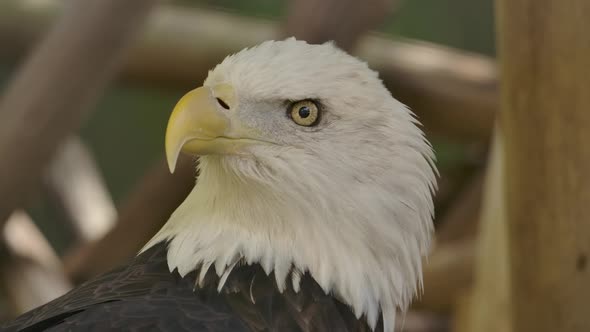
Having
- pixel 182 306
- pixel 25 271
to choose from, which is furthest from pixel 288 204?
pixel 25 271

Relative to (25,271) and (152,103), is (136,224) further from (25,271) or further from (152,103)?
(152,103)

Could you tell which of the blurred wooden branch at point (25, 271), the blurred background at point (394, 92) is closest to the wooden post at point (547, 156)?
the blurred background at point (394, 92)

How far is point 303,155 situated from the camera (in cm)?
234

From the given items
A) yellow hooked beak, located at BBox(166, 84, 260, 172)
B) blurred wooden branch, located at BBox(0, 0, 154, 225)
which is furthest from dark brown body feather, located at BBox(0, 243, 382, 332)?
blurred wooden branch, located at BBox(0, 0, 154, 225)

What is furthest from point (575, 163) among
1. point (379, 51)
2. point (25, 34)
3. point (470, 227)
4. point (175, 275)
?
point (470, 227)

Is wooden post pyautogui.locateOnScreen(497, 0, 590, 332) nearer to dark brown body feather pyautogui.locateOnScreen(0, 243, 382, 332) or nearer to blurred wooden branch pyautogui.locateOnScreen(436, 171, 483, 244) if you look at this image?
dark brown body feather pyautogui.locateOnScreen(0, 243, 382, 332)

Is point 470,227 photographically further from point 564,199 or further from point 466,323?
point 564,199

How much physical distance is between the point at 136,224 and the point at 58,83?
1.23 m

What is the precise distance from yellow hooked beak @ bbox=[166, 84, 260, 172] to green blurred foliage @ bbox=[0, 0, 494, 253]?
5.08 metres

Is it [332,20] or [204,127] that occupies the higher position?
[332,20]

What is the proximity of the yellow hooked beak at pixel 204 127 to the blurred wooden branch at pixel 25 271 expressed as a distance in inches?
71.4

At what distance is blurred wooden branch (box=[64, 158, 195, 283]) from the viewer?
423 cm

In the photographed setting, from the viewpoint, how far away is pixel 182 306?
7.39 ft

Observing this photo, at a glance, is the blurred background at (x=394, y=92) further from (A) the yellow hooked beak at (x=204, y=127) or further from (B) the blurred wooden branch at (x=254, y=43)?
(A) the yellow hooked beak at (x=204, y=127)
